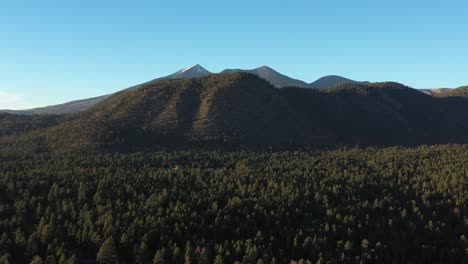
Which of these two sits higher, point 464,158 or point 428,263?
point 464,158

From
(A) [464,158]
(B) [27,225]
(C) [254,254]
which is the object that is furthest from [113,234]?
(A) [464,158]

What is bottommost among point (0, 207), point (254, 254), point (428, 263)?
point (428, 263)

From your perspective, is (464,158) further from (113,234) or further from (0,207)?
(0,207)

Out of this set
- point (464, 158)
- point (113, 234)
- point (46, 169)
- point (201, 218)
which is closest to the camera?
point (113, 234)

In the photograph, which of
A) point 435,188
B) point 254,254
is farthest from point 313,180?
point 254,254

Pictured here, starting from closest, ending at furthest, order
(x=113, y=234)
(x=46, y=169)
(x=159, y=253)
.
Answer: (x=159, y=253) → (x=113, y=234) → (x=46, y=169)

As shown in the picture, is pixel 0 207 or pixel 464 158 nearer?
pixel 0 207
